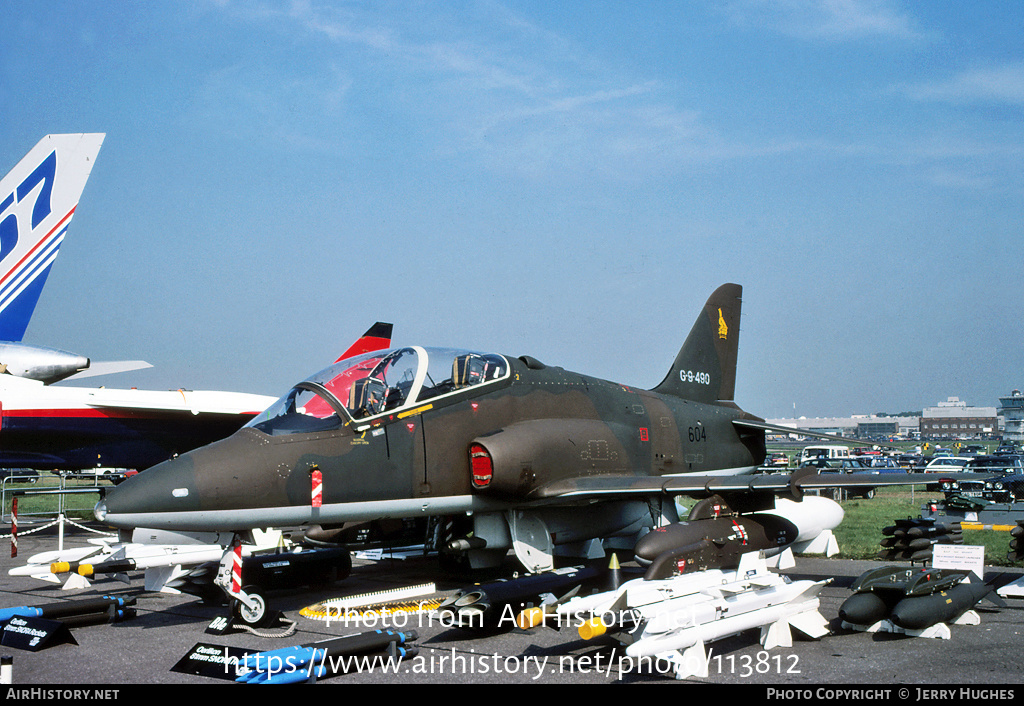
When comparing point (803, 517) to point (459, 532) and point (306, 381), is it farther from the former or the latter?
point (306, 381)

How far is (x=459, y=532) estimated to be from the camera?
10.4 m

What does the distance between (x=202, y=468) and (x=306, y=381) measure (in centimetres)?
154

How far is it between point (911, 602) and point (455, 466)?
468 centimetres

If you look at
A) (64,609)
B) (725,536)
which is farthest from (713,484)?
(64,609)

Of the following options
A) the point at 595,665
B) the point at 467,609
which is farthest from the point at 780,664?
the point at 467,609

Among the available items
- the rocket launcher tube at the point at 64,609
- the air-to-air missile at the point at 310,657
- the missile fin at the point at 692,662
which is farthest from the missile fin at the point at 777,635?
the rocket launcher tube at the point at 64,609

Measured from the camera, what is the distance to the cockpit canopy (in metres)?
8.43

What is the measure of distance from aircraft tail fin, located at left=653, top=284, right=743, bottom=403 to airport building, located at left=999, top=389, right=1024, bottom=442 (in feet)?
291

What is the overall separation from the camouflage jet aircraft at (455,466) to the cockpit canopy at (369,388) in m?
0.01

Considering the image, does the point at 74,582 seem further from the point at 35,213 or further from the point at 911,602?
the point at 35,213

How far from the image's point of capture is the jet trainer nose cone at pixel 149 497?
7.29 metres

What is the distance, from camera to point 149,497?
7.32 metres

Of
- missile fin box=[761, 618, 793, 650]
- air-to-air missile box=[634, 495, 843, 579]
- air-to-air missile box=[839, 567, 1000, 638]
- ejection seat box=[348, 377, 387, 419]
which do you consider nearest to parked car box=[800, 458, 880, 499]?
air-to-air missile box=[634, 495, 843, 579]

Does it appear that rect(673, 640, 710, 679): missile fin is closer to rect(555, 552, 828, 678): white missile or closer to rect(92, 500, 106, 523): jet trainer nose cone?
rect(555, 552, 828, 678): white missile
